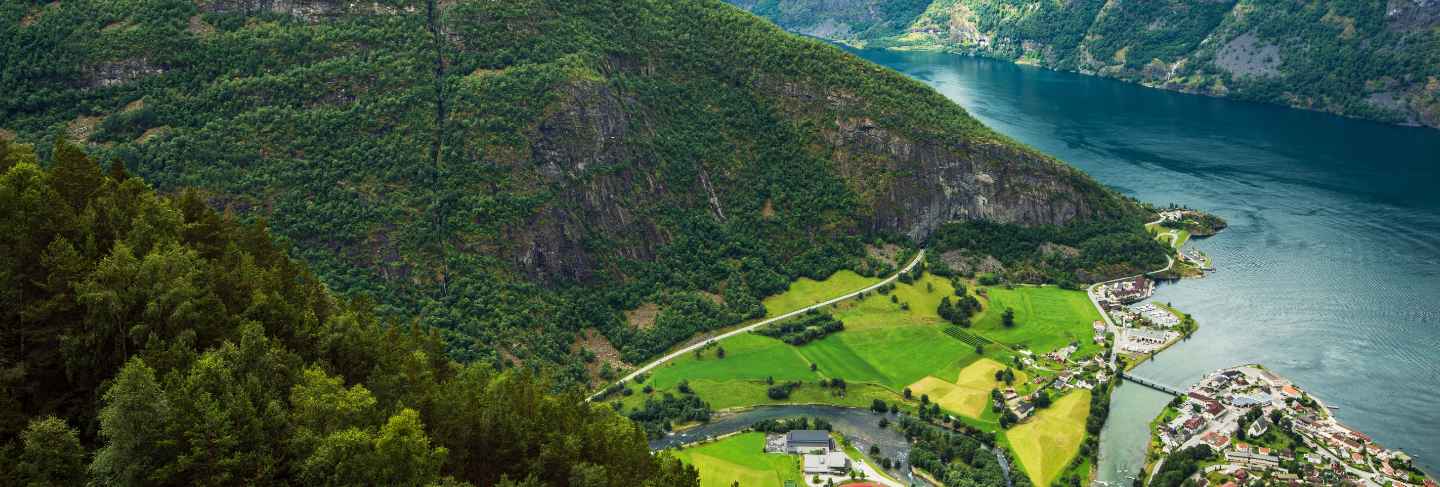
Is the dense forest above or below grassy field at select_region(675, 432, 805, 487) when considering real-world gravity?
above

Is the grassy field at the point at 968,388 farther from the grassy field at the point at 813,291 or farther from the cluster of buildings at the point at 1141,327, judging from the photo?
the grassy field at the point at 813,291

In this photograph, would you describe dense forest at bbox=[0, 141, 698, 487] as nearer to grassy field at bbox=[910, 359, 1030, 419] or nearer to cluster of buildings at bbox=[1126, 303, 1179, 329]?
grassy field at bbox=[910, 359, 1030, 419]

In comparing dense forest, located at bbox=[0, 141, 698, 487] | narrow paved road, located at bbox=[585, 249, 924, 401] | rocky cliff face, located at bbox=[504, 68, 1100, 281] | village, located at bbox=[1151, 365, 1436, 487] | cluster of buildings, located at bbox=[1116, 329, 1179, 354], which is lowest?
narrow paved road, located at bbox=[585, 249, 924, 401]

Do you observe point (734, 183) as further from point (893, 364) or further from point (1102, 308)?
point (1102, 308)

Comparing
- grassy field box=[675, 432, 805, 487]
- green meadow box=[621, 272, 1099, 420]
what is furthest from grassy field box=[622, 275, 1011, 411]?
grassy field box=[675, 432, 805, 487]

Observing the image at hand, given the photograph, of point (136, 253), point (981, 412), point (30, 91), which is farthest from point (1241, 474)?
point (30, 91)

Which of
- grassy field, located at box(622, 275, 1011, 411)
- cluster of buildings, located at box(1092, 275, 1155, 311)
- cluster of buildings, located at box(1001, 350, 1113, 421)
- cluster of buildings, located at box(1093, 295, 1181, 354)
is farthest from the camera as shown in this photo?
cluster of buildings, located at box(1092, 275, 1155, 311)

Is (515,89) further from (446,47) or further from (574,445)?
(574,445)
